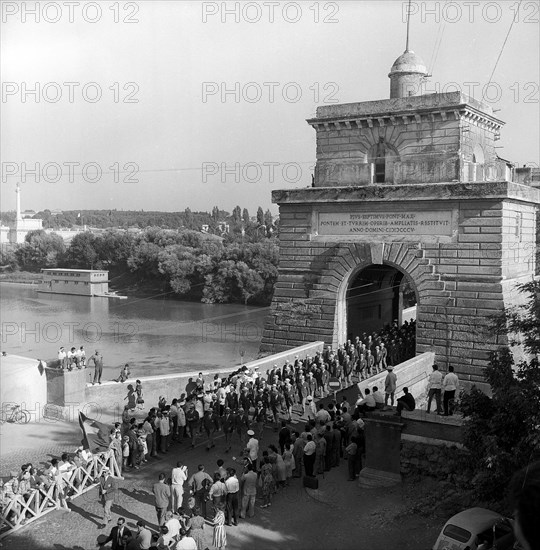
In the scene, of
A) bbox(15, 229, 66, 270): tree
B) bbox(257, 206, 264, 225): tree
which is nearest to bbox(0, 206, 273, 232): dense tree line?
bbox(257, 206, 264, 225): tree

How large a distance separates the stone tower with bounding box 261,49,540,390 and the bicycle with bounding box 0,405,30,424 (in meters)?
10.1

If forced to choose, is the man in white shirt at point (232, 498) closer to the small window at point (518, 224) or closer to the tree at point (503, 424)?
the tree at point (503, 424)

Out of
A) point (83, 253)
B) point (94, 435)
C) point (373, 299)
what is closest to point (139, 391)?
point (94, 435)

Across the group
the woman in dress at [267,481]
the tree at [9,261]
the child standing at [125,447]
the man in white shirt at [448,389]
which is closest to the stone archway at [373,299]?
the man in white shirt at [448,389]

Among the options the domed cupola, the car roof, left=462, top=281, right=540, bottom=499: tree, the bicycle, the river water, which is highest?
the domed cupola

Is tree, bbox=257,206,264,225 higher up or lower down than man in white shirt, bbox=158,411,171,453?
higher up

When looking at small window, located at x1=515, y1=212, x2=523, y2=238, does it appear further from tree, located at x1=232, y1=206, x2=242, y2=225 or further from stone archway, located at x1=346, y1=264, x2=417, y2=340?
tree, located at x1=232, y1=206, x2=242, y2=225

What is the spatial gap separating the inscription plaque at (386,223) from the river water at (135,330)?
1781cm

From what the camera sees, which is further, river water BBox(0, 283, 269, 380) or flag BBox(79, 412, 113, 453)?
river water BBox(0, 283, 269, 380)

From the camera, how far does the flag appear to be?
52.2 feet

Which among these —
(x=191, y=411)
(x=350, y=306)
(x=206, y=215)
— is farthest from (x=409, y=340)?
(x=206, y=215)

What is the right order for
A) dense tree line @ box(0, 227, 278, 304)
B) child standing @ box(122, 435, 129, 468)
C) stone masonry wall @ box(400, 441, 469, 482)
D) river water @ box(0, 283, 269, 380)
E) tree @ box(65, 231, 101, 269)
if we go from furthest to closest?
1. tree @ box(65, 231, 101, 269)
2. dense tree line @ box(0, 227, 278, 304)
3. river water @ box(0, 283, 269, 380)
4. child standing @ box(122, 435, 129, 468)
5. stone masonry wall @ box(400, 441, 469, 482)

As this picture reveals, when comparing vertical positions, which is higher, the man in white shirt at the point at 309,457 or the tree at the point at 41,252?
the tree at the point at 41,252

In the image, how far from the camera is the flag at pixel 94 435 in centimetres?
1590
